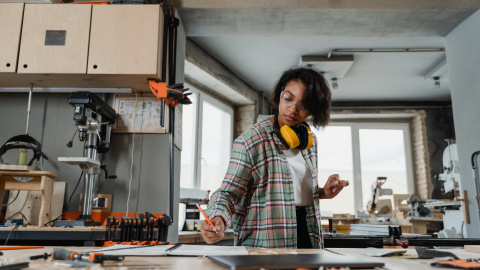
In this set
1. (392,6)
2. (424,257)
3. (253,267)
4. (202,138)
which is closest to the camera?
(253,267)

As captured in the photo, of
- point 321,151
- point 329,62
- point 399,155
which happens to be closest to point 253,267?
point 329,62

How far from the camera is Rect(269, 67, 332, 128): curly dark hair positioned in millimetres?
1512

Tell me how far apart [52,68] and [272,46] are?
2893 millimetres

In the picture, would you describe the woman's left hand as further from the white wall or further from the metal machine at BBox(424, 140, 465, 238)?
the metal machine at BBox(424, 140, 465, 238)

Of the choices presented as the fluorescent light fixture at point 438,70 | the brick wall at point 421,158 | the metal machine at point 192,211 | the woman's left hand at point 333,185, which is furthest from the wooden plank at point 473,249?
the brick wall at point 421,158

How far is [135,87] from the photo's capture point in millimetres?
2576

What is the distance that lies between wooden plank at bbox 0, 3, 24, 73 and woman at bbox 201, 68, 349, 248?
5.55 ft

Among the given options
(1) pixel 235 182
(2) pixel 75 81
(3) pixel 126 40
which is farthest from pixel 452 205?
(2) pixel 75 81

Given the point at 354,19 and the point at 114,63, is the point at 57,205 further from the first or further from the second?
the point at 354,19

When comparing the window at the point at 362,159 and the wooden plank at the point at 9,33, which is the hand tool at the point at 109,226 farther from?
the window at the point at 362,159

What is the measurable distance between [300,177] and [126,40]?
4.90 ft

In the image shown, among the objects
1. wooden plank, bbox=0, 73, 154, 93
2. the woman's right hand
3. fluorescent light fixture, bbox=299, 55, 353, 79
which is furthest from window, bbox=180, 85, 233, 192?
the woman's right hand

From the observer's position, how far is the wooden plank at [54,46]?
7.62ft

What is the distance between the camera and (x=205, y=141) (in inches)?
203
